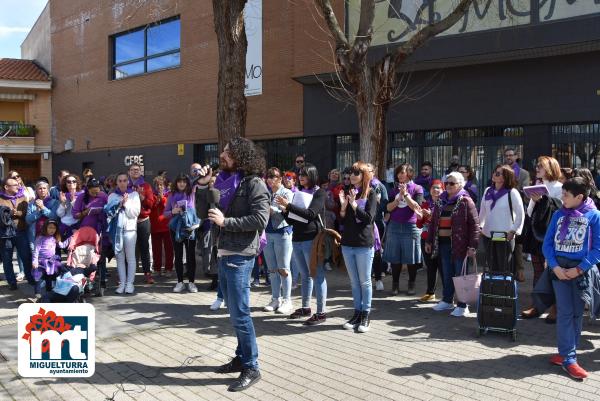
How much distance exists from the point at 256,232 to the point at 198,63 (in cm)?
1450

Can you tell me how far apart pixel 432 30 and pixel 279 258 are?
5091 millimetres

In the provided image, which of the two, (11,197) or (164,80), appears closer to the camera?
(11,197)

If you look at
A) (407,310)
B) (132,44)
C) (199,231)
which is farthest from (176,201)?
(132,44)

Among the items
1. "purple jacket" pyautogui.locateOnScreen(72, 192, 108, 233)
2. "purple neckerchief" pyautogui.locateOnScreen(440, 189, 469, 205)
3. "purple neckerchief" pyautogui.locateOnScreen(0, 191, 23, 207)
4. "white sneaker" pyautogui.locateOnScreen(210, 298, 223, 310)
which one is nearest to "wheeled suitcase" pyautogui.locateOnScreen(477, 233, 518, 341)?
"purple neckerchief" pyautogui.locateOnScreen(440, 189, 469, 205)

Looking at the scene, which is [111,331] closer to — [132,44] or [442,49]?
[442,49]

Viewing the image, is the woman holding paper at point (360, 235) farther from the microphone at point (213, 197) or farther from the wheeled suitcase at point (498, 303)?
the microphone at point (213, 197)

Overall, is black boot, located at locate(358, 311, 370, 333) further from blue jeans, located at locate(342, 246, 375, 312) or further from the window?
the window

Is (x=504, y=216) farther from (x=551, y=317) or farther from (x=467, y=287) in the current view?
(x=551, y=317)

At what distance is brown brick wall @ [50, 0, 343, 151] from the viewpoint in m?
15.5

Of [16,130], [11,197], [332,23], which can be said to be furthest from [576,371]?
[16,130]

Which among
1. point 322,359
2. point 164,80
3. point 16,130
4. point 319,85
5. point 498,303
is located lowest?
point 322,359

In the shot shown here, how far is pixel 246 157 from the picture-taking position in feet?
14.7

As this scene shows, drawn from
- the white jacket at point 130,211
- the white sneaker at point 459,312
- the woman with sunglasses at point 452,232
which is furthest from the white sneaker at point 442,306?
the white jacket at point 130,211

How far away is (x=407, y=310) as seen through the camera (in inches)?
271
